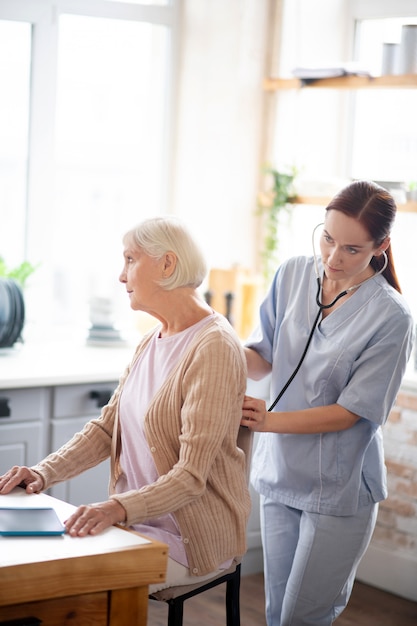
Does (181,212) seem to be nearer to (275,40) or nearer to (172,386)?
(275,40)

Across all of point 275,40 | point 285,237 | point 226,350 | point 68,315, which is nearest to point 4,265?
point 68,315

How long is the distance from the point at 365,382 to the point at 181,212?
1.99 metres

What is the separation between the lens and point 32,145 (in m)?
3.61

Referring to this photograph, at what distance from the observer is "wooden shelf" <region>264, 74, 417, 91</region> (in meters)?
3.35

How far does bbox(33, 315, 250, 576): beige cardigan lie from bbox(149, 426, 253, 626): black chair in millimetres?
72

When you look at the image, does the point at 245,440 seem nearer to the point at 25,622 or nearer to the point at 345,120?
the point at 25,622

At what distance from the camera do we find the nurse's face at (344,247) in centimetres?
210

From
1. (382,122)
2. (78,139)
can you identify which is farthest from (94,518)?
(382,122)

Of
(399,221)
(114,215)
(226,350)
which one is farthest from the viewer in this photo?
(114,215)

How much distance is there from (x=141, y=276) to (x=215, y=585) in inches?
28.2

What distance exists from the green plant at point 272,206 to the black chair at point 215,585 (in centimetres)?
170

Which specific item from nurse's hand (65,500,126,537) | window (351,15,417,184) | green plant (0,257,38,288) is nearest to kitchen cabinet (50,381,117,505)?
green plant (0,257,38,288)

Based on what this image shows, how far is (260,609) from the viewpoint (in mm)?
3189

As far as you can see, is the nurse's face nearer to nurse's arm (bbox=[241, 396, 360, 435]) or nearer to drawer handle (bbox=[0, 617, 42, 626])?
nurse's arm (bbox=[241, 396, 360, 435])
